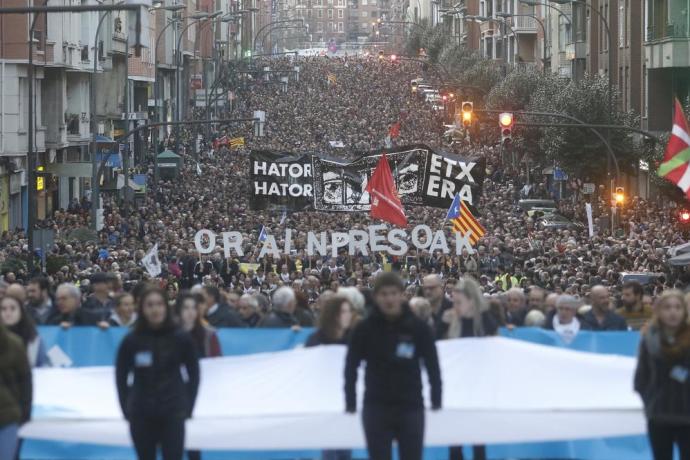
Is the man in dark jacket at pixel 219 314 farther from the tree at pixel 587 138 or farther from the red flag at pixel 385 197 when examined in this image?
the tree at pixel 587 138

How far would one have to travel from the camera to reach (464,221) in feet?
93.4

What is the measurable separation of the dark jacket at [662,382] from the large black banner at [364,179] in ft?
69.7

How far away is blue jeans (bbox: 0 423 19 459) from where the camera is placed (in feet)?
28.1

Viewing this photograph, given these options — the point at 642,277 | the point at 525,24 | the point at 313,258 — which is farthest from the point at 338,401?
the point at 525,24

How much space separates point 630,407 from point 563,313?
184 centimetres

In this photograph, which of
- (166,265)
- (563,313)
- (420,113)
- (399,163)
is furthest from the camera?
(420,113)

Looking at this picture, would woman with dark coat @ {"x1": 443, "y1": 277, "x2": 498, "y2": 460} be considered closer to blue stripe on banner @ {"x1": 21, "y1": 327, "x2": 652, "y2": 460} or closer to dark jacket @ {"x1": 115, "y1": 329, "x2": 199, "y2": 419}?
blue stripe on banner @ {"x1": 21, "y1": 327, "x2": 652, "y2": 460}

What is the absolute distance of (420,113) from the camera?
93.7 metres

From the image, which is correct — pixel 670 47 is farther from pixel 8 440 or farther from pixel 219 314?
pixel 8 440

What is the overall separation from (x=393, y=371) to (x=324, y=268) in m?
16.4

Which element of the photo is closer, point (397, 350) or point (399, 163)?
point (397, 350)

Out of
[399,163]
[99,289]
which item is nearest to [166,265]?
[399,163]

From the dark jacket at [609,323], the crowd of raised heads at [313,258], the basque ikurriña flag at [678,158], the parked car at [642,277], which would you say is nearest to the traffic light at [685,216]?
the crowd of raised heads at [313,258]

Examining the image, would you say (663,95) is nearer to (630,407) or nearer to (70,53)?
(70,53)
